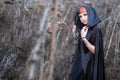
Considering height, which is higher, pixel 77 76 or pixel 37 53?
pixel 37 53

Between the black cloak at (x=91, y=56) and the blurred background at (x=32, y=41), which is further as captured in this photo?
the blurred background at (x=32, y=41)

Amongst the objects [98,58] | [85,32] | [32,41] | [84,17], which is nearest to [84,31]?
[85,32]

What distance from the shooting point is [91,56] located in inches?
129

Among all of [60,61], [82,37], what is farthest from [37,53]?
[60,61]

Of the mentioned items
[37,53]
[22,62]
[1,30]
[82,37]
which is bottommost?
[22,62]

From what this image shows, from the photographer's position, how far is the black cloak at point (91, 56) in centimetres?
323

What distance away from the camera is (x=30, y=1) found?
502 centimetres

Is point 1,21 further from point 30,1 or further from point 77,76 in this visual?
point 77,76

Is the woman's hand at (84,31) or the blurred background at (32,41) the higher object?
the woman's hand at (84,31)

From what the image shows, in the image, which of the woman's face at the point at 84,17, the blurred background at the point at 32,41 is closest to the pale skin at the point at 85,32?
the woman's face at the point at 84,17

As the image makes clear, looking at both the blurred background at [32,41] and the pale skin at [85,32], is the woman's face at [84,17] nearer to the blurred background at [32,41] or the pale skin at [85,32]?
the pale skin at [85,32]

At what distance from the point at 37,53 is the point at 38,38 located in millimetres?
54

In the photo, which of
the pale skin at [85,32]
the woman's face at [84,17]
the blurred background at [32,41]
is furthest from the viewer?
the blurred background at [32,41]

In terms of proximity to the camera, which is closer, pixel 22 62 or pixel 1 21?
pixel 22 62
